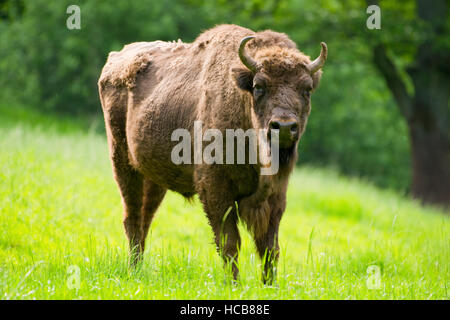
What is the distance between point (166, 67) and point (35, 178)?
3276mm

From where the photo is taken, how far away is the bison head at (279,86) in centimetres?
451

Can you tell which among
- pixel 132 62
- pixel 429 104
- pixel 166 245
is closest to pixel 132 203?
pixel 166 245

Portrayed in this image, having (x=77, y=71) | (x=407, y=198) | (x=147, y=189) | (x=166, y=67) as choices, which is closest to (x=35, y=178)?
(x=147, y=189)

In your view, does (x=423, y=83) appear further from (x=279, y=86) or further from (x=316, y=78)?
(x=279, y=86)

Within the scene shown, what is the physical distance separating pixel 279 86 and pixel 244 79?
0.33 meters

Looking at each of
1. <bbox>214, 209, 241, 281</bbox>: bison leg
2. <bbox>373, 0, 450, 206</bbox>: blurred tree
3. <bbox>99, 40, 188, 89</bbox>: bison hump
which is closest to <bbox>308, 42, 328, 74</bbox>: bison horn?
<bbox>214, 209, 241, 281</bbox>: bison leg

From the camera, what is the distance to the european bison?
15.4 ft

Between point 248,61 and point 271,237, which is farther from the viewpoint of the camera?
point 271,237

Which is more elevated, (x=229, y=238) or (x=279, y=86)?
(x=279, y=86)

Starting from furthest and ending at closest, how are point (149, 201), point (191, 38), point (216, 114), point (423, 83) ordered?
1. point (191, 38)
2. point (423, 83)
3. point (149, 201)
4. point (216, 114)

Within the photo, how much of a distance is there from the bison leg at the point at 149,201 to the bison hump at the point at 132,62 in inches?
46.1

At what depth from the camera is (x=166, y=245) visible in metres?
7.31

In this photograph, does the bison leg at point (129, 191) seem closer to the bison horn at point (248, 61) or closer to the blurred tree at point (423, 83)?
the bison horn at point (248, 61)
